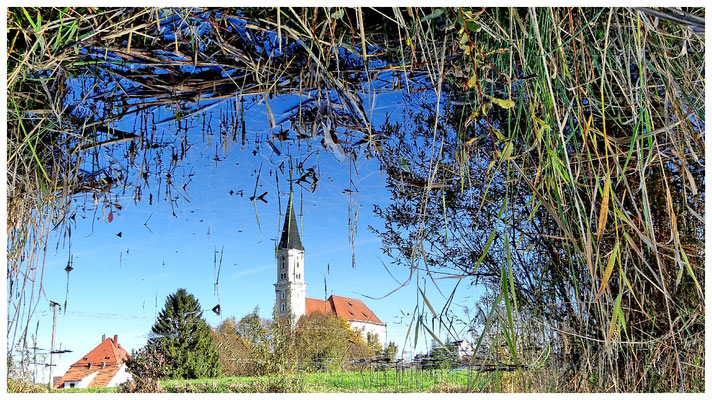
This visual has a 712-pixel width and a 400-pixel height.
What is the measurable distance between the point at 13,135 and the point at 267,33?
650 millimetres

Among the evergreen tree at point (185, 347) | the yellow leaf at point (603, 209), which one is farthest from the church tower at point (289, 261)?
the evergreen tree at point (185, 347)

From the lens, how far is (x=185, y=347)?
20.4 ft

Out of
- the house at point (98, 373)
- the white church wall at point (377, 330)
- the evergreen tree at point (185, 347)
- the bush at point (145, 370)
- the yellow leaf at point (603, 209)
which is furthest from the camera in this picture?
the house at point (98, 373)

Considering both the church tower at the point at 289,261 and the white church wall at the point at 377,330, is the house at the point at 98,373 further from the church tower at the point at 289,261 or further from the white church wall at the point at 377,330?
the white church wall at the point at 377,330

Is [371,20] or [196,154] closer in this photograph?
[371,20]

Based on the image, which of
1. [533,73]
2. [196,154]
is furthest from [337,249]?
[533,73]

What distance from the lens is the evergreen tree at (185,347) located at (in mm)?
5270

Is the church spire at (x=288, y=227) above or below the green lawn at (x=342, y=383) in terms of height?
above

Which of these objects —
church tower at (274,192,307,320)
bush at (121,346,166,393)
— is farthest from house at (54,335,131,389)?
church tower at (274,192,307,320)

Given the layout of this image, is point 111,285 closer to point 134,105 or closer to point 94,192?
point 94,192

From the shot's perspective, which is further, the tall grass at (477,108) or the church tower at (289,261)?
the church tower at (289,261)

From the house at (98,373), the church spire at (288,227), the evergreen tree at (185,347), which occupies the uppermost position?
the church spire at (288,227)

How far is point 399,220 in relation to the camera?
223 centimetres

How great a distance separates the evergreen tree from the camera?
527cm
